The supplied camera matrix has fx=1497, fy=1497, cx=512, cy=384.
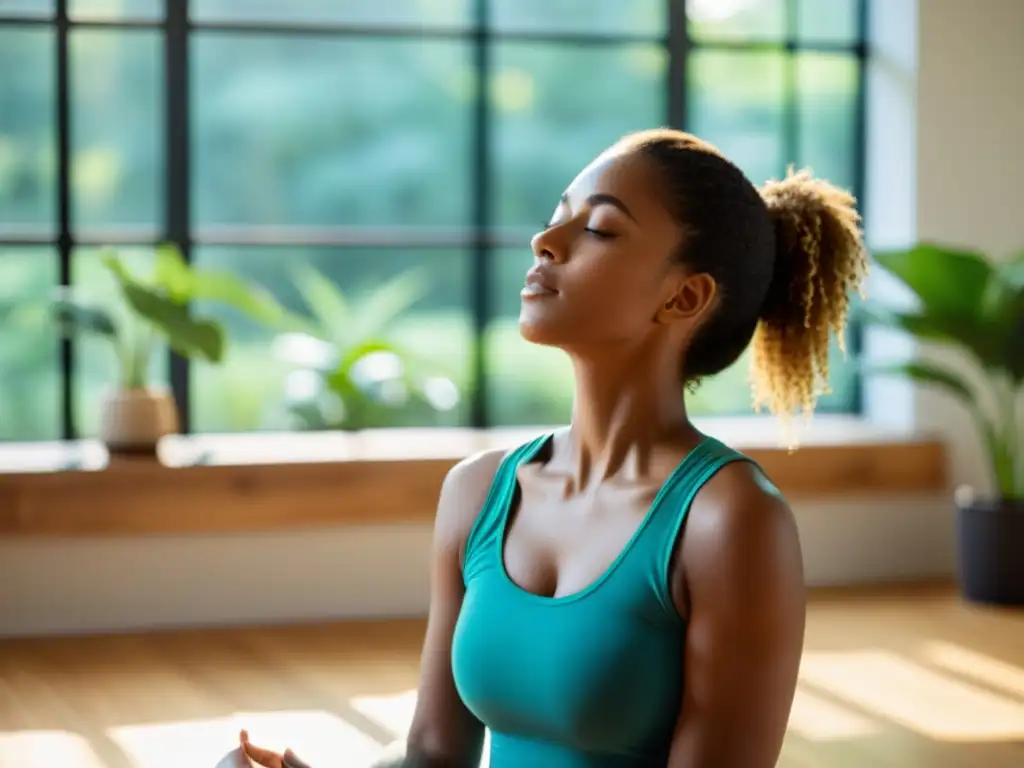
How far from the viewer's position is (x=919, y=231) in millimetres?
4711

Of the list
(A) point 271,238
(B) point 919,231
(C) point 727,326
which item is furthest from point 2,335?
(C) point 727,326

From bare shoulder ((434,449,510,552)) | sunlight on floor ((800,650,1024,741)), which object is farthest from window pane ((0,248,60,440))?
bare shoulder ((434,449,510,552))

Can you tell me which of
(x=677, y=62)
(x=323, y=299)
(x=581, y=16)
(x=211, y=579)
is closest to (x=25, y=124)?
(x=323, y=299)

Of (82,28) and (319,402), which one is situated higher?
(82,28)

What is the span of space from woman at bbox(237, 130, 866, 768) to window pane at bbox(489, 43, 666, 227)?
3.34 metres

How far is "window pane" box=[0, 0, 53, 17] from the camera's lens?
4.40 m

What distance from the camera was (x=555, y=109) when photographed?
4805 millimetres

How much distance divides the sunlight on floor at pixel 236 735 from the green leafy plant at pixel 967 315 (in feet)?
6.59

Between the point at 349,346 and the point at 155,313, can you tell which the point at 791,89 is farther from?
the point at 155,313

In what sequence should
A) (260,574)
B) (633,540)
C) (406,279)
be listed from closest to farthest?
(633,540) → (260,574) → (406,279)

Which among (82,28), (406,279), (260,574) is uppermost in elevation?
(82,28)

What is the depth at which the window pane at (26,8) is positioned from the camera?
4398 mm

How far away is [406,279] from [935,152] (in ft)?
5.64

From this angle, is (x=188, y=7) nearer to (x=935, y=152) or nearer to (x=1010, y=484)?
(x=935, y=152)
